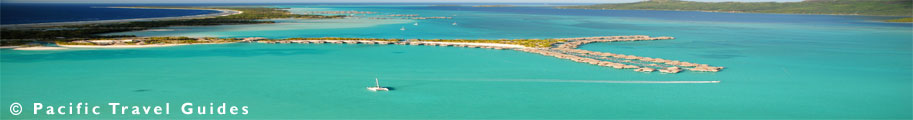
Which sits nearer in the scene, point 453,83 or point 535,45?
point 453,83

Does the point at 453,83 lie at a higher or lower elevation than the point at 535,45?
lower

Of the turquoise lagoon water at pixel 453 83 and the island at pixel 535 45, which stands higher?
the island at pixel 535 45

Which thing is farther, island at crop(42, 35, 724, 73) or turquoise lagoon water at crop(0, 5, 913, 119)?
island at crop(42, 35, 724, 73)

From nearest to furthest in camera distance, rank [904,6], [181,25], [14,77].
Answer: [14,77]
[181,25]
[904,6]

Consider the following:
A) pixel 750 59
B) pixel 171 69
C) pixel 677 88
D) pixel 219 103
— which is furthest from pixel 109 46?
pixel 750 59

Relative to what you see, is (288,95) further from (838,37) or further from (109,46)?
(838,37)

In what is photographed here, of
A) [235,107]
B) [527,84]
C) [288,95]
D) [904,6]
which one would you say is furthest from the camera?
[904,6]

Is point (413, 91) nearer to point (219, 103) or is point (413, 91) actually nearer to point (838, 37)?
point (219, 103)

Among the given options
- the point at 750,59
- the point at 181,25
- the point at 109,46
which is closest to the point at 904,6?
the point at 750,59

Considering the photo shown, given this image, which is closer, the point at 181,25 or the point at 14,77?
the point at 14,77

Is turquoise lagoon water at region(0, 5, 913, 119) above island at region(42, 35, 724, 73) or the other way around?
the other way around
